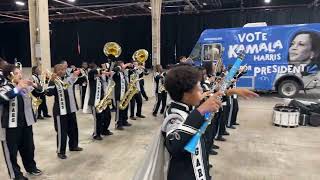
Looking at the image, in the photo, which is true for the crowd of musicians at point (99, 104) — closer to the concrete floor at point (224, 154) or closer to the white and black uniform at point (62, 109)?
the white and black uniform at point (62, 109)

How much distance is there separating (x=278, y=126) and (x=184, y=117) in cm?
684

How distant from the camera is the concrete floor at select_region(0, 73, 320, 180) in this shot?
16.2ft

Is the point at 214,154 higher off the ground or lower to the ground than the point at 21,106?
lower

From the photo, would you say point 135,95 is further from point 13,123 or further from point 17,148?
point 13,123

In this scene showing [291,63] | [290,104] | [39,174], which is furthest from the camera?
[291,63]

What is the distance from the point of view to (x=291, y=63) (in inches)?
446

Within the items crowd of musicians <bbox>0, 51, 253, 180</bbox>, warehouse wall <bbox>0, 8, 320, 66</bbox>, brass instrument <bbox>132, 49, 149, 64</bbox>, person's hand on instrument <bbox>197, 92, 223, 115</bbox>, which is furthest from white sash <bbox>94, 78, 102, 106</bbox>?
warehouse wall <bbox>0, 8, 320, 66</bbox>

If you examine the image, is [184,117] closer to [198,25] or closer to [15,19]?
[198,25]

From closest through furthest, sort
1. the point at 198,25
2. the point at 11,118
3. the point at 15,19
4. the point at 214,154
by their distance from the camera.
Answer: the point at 11,118 < the point at 214,154 < the point at 198,25 < the point at 15,19

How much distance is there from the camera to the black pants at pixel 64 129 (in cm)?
539

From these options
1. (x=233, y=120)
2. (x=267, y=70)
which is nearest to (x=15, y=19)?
(x=267, y=70)

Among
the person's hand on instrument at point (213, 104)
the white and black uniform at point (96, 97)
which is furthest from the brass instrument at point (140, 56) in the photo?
the person's hand on instrument at point (213, 104)

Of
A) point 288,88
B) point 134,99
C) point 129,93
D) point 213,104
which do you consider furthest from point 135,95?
point 213,104

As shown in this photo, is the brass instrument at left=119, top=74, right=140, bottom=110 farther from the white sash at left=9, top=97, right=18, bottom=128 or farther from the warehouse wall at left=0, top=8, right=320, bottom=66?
the warehouse wall at left=0, top=8, right=320, bottom=66
